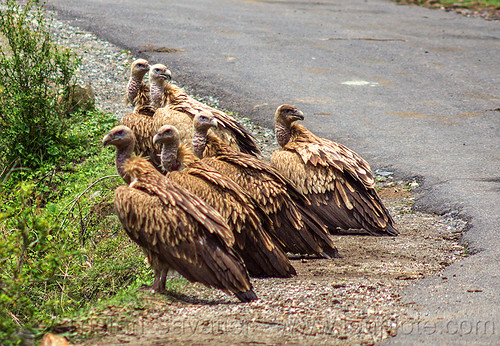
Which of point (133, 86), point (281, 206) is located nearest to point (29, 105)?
point (133, 86)

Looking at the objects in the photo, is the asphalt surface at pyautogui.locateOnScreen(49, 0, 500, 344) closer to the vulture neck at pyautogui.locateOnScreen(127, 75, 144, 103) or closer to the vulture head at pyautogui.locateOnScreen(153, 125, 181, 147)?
the vulture neck at pyautogui.locateOnScreen(127, 75, 144, 103)

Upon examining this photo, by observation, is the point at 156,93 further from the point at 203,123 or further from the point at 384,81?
the point at 384,81

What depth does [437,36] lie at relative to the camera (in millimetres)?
15680

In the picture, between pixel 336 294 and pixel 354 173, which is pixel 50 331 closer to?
pixel 336 294

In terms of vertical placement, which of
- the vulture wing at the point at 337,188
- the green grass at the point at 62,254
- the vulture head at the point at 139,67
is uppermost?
the vulture head at the point at 139,67

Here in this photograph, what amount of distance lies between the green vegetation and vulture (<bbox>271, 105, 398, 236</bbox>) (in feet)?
6.26

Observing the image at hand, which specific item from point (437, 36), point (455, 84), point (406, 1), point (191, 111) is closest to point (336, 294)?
point (191, 111)

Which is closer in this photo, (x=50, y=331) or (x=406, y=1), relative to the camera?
(x=50, y=331)

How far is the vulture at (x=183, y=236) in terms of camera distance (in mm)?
5043

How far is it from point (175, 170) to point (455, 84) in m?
7.59

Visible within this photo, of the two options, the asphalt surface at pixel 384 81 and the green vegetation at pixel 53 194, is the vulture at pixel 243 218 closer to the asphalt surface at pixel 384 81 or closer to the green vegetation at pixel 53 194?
the green vegetation at pixel 53 194

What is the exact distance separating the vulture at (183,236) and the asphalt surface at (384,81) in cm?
143

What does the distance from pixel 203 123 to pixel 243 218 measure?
162 cm

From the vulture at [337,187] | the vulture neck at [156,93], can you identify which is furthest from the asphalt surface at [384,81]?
the vulture neck at [156,93]
